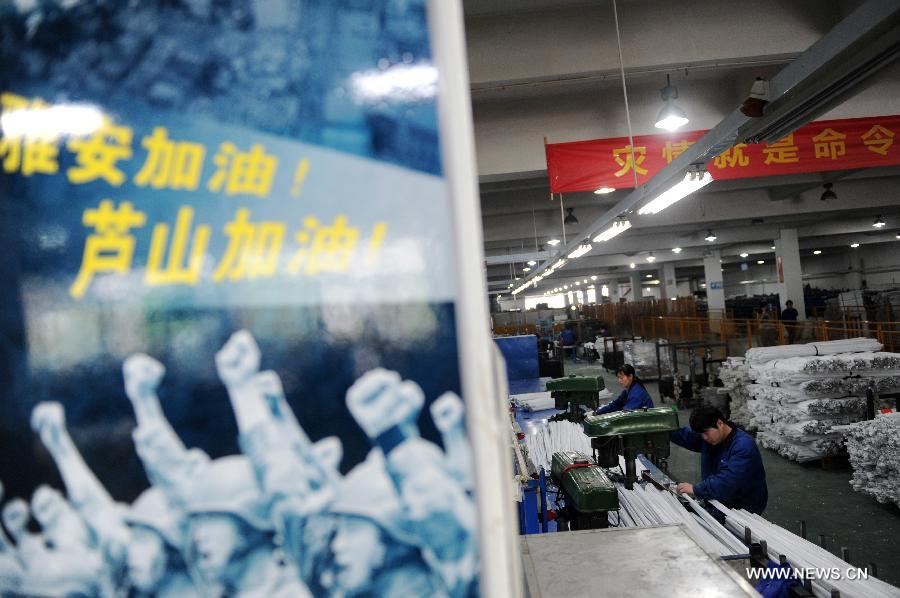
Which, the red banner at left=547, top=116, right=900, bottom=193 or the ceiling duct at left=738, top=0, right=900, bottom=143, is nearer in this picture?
the ceiling duct at left=738, top=0, right=900, bottom=143

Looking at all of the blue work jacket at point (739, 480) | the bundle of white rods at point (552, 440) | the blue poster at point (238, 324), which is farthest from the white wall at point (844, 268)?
the blue poster at point (238, 324)

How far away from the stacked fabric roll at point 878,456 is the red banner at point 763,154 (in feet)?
9.17

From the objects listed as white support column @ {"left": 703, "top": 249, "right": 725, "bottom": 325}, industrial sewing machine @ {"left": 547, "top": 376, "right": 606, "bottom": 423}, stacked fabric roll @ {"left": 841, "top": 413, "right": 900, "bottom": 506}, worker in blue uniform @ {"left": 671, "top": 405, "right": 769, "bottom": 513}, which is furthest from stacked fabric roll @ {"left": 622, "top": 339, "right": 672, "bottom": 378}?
worker in blue uniform @ {"left": 671, "top": 405, "right": 769, "bottom": 513}

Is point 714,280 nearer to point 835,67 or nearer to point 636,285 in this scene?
point 636,285

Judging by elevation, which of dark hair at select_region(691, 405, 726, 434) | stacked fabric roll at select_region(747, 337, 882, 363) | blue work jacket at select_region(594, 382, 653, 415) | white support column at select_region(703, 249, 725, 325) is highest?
Answer: white support column at select_region(703, 249, 725, 325)

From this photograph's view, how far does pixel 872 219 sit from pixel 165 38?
19.3m

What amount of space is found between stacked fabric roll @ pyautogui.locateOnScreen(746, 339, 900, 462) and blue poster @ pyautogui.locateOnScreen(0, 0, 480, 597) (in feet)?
25.0

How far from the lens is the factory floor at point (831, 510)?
4523 mm

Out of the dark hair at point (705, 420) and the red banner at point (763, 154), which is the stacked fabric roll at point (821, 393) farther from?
the dark hair at point (705, 420)

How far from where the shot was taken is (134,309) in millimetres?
836

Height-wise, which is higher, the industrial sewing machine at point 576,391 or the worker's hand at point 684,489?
the industrial sewing machine at point 576,391

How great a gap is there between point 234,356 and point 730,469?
399 centimetres

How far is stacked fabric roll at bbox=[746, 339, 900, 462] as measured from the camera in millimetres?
6793

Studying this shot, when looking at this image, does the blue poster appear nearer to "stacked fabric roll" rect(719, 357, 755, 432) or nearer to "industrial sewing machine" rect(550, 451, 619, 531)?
"industrial sewing machine" rect(550, 451, 619, 531)
